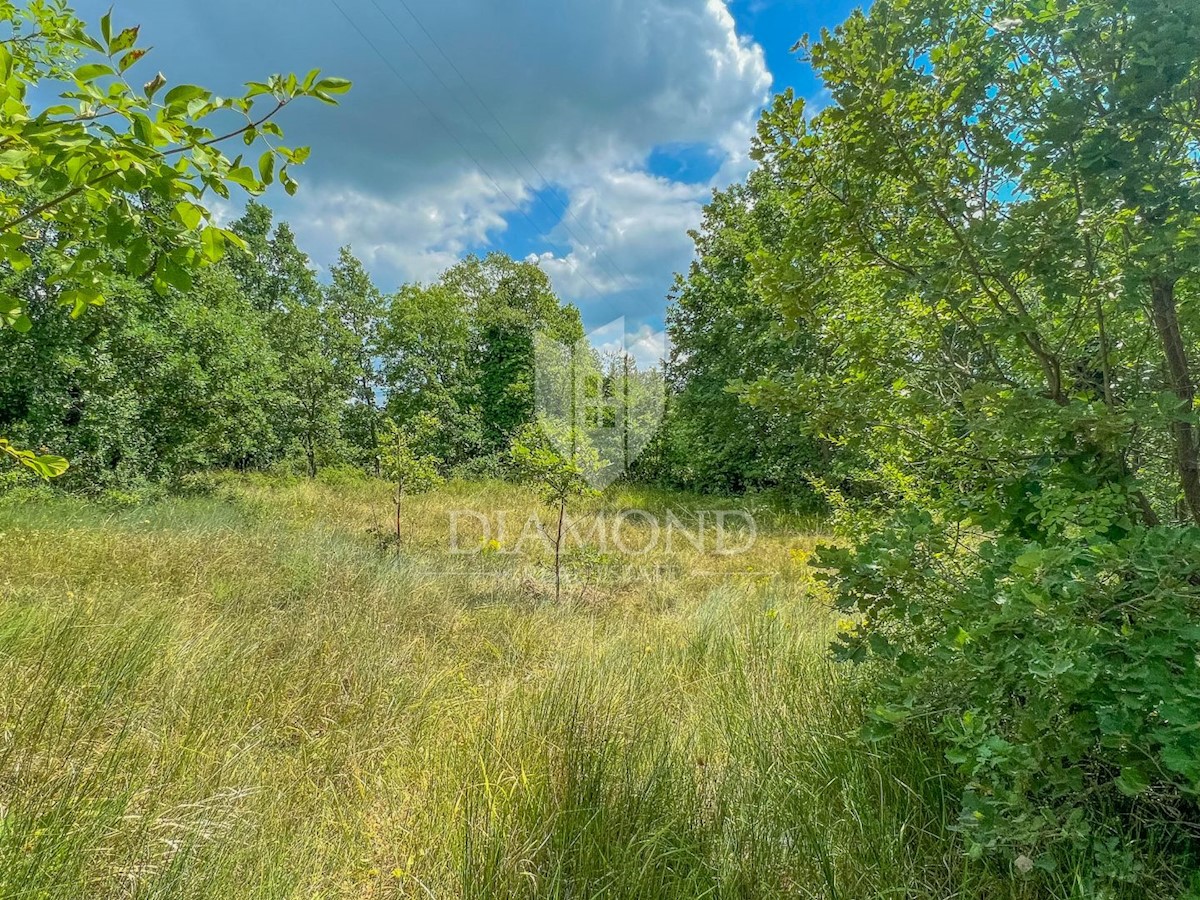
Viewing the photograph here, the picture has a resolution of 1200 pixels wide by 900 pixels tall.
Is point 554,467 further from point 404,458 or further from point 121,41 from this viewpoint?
point 121,41

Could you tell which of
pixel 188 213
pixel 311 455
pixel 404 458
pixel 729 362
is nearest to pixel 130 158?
pixel 188 213

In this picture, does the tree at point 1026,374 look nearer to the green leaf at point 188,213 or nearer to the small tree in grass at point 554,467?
the green leaf at point 188,213

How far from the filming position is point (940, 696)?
149 centimetres

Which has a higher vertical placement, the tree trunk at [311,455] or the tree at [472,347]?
the tree at [472,347]

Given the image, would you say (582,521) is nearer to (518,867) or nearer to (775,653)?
(775,653)

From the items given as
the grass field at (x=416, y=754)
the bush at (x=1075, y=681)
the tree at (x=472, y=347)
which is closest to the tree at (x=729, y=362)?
the tree at (x=472, y=347)

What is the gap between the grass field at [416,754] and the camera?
1.42 metres

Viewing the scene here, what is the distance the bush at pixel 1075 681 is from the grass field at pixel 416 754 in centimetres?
33

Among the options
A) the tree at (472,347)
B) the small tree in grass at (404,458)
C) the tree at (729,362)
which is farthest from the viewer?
the tree at (472,347)

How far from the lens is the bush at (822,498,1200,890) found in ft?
3.42

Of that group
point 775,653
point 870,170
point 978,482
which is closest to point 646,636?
point 775,653

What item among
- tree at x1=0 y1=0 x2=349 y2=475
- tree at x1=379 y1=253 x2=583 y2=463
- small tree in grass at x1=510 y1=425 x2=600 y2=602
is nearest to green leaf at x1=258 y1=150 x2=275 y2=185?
tree at x1=0 y1=0 x2=349 y2=475

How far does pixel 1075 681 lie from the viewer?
102cm

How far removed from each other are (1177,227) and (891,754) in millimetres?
1823
